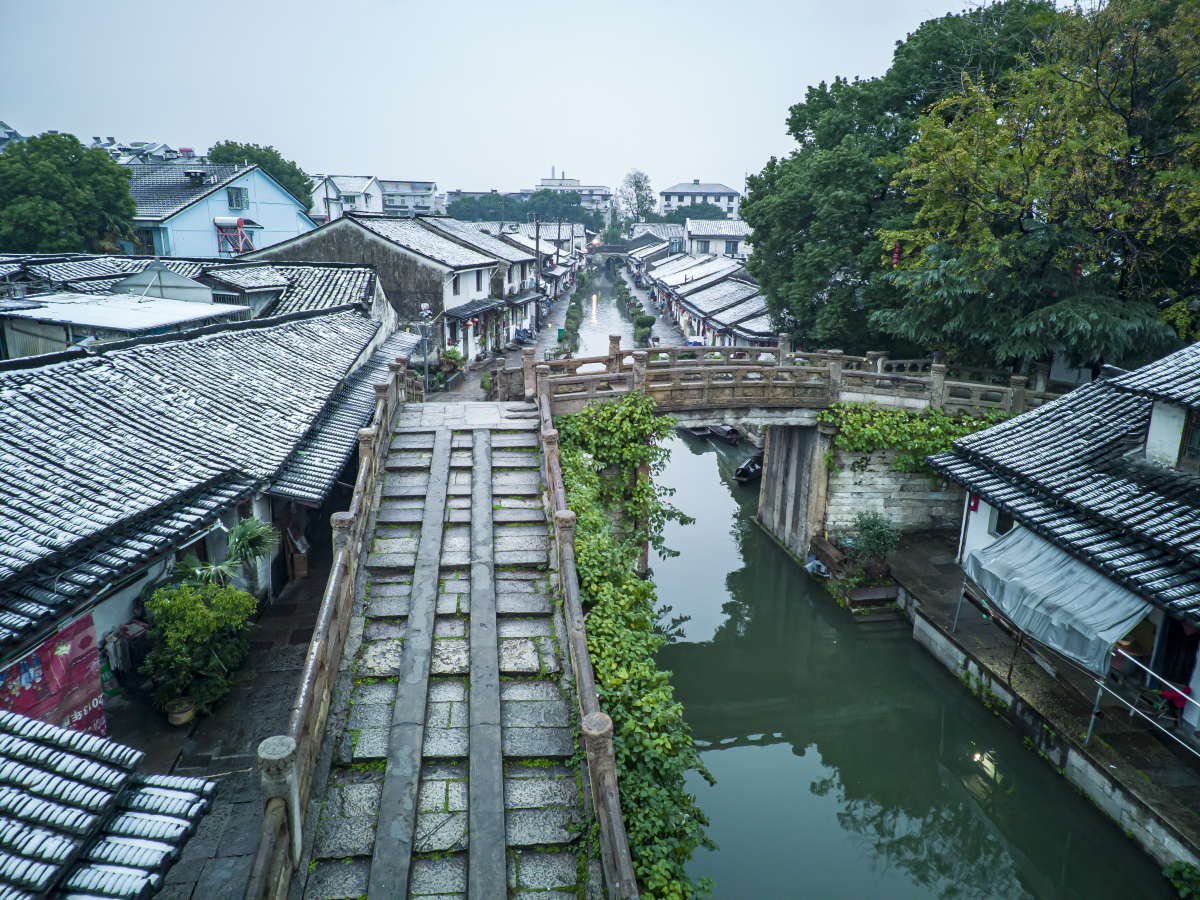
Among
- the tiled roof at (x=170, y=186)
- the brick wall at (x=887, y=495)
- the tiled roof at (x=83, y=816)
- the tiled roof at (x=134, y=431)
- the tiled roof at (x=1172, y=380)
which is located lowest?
the brick wall at (x=887, y=495)

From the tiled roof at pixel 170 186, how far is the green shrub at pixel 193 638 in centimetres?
4068

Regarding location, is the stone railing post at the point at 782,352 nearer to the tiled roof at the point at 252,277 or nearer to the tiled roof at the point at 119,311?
the tiled roof at the point at 119,311

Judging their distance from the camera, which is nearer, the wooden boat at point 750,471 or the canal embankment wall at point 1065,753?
the canal embankment wall at point 1065,753

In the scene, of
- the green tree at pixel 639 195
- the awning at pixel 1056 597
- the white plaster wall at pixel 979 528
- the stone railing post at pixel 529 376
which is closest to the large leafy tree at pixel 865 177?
the white plaster wall at pixel 979 528

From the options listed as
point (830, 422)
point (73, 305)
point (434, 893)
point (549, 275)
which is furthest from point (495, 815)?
point (549, 275)

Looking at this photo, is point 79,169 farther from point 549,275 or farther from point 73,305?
point 549,275

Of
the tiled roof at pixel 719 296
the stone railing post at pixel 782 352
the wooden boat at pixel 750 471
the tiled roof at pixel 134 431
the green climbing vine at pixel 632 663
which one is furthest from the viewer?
the tiled roof at pixel 719 296

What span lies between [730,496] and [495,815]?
22940 millimetres

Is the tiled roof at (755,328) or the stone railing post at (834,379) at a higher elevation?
the tiled roof at (755,328)

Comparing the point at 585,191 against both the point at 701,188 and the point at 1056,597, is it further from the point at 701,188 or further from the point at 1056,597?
the point at 1056,597

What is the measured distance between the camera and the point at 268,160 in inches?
2520

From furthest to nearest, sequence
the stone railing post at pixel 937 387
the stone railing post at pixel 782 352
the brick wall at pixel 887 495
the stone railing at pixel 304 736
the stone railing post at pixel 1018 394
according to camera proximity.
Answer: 1. the stone railing post at pixel 782 352
2. the brick wall at pixel 887 495
3. the stone railing post at pixel 937 387
4. the stone railing post at pixel 1018 394
5. the stone railing at pixel 304 736

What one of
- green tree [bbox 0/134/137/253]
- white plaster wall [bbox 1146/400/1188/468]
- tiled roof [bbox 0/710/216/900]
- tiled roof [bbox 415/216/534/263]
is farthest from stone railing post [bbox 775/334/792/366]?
green tree [bbox 0/134/137/253]

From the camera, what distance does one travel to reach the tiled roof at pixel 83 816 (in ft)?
15.4
